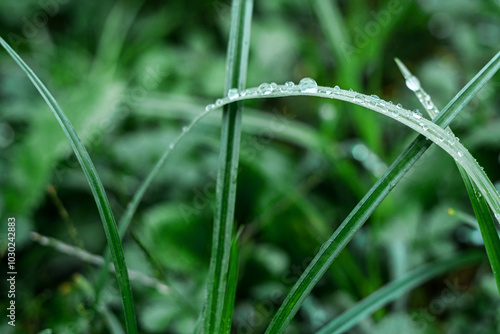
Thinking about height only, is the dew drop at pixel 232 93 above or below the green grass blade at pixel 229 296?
above

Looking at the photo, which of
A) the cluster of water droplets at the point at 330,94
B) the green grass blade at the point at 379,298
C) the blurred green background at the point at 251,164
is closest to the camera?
the cluster of water droplets at the point at 330,94

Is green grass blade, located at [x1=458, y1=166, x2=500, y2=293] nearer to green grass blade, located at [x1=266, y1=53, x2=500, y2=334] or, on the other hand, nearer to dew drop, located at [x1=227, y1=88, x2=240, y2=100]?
green grass blade, located at [x1=266, y1=53, x2=500, y2=334]

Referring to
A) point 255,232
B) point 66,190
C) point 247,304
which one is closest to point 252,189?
point 255,232

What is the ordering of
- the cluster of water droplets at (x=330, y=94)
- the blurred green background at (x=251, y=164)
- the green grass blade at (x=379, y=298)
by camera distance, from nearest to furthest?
the cluster of water droplets at (x=330, y=94) → the green grass blade at (x=379, y=298) → the blurred green background at (x=251, y=164)

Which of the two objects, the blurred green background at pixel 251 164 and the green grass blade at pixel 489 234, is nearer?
the green grass blade at pixel 489 234

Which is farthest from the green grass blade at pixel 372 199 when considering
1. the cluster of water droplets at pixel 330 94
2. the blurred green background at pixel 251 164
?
the blurred green background at pixel 251 164

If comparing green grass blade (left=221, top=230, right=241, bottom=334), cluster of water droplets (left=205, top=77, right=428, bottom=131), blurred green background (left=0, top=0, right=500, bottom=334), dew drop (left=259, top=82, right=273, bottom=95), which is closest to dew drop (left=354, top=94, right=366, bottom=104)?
cluster of water droplets (left=205, top=77, right=428, bottom=131)

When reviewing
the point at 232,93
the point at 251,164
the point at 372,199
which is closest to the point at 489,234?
the point at 372,199

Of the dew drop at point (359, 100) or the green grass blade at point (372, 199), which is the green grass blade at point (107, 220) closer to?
the green grass blade at point (372, 199)
